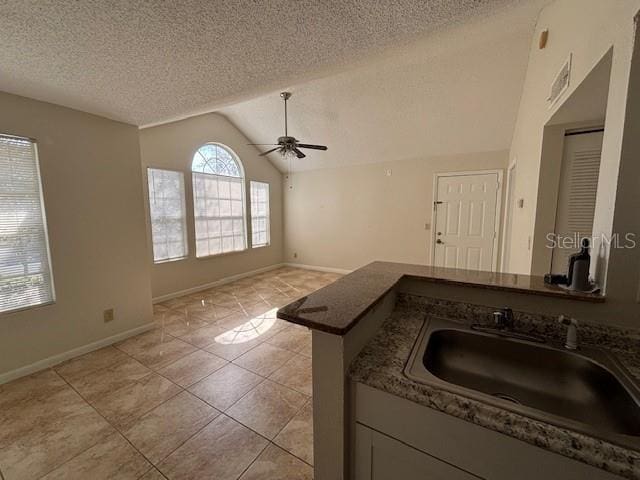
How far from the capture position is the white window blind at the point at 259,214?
5414 mm

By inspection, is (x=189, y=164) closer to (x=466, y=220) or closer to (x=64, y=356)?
(x=64, y=356)

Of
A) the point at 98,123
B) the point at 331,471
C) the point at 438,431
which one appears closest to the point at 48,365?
the point at 98,123

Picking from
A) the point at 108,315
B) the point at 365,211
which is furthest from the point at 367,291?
the point at 365,211

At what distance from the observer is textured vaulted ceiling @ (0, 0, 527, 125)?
3.84 feet

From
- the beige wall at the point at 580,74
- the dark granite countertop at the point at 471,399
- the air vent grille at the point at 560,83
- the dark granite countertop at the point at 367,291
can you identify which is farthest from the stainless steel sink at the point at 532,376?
the air vent grille at the point at 560,83

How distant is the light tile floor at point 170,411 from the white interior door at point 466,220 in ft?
10.1

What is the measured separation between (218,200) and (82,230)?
237 centimetres

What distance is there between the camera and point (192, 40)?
1376 mm

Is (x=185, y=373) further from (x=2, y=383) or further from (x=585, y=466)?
(x=585, y=466)

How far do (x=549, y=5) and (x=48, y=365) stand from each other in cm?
487

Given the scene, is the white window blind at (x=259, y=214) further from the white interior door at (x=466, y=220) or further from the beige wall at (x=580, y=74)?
the beige wall at (x=580, y=74)

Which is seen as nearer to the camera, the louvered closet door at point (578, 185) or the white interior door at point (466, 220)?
the louvered closet door at point (578, 185)

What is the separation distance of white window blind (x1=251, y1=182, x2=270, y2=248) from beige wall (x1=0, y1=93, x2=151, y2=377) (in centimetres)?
271

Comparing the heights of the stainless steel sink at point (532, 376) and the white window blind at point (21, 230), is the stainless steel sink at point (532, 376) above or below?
below
